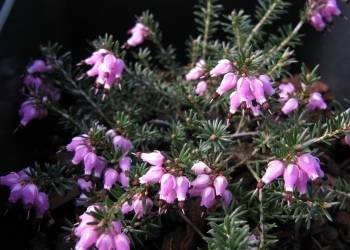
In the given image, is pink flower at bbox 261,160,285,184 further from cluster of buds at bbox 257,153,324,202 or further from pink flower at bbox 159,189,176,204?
pink flower at bbox 159,189,176,204

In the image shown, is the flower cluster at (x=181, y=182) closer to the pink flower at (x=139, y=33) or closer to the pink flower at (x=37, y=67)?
Result: the pink flower at (x=37, y=67)

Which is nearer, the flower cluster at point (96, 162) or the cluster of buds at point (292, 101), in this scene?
the flower cluster at point (96, 162)

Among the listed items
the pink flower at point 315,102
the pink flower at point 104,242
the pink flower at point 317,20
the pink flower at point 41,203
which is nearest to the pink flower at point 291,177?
the pink flower at point 104,242

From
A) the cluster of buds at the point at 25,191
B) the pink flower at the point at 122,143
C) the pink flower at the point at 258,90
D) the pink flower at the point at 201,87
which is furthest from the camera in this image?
the pink flower at the point at 201,87

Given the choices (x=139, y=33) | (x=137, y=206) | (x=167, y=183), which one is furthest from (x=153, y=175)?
(x=139, y=33)

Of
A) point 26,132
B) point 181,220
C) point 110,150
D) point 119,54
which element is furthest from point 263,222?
point 26,132

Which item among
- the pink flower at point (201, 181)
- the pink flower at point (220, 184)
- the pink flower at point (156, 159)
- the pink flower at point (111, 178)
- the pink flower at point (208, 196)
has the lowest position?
the pink flower at point (111, 178)

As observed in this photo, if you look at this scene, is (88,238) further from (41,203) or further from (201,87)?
(201,87)
